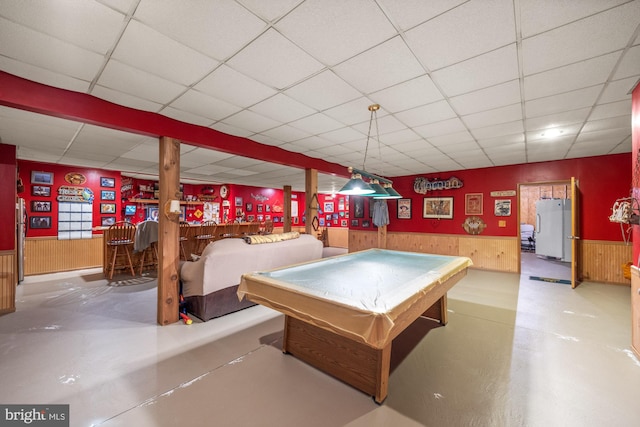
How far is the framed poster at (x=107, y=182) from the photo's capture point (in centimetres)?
661

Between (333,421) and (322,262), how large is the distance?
1660 mm

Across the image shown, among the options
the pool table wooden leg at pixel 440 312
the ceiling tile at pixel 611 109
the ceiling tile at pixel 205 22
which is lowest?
the pool table wooden leg at pixel 440 312

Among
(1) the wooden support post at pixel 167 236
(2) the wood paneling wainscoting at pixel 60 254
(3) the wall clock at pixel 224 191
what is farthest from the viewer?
(3) the wall clock at pixel 224 191

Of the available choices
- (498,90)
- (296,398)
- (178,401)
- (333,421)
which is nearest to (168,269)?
(178,401)

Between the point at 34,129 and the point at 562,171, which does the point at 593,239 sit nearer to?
the point at 562,171

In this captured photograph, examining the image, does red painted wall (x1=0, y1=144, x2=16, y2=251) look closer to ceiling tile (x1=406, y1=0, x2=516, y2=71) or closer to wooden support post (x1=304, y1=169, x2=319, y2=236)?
wooden support post (x1=304, y1=169, x2=319, y2=236)

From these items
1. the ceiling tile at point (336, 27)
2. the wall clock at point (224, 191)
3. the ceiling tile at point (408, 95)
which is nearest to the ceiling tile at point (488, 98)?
the ceiling tile at point (408, 95)

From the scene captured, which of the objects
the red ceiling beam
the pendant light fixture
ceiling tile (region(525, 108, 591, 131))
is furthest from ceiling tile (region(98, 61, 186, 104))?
ceiling tile (region(525, 108, 591, 131))

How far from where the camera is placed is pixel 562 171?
559 centimetres

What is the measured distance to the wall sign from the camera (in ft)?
22.5

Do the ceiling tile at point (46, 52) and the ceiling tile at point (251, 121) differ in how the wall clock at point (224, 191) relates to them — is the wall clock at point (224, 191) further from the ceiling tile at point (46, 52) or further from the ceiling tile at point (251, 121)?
the ceiling tile at point (46, 52)

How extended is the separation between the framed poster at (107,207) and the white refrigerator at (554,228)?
40.0ft

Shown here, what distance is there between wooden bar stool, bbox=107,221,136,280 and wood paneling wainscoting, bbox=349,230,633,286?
6166 mm

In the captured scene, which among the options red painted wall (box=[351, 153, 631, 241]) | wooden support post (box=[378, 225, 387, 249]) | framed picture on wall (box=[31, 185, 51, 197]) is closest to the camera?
red painted wall (box=[351, 153, 631, 241])
